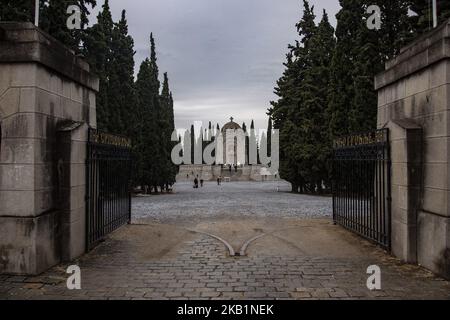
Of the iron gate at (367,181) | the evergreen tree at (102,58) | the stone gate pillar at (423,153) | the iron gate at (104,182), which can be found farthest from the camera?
the evergreen tree at (102,58)

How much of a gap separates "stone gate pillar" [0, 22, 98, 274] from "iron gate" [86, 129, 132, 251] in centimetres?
90

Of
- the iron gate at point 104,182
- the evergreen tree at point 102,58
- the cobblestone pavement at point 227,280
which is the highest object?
the evergreen tree at point 102,58

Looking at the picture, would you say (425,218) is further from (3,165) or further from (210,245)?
(3,165)

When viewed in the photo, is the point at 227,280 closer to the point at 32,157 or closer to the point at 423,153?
the point at 32,157

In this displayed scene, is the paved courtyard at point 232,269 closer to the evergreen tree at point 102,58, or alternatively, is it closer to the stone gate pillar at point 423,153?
the stone gate pillar at point 423,153

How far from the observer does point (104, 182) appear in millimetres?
9852

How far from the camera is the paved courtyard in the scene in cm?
551

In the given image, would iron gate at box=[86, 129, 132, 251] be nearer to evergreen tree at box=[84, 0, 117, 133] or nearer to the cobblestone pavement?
the cobblestone pavement

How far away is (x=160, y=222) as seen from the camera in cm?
1244

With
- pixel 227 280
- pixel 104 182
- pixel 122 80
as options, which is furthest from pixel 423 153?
pixel 122 80

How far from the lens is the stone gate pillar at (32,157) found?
651cm

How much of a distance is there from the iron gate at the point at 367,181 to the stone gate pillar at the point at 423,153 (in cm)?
33

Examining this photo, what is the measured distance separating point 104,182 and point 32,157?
3327 mm

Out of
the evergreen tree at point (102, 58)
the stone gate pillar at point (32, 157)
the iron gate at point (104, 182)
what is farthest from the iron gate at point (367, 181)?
the evergreen tree at point (102, 58)
